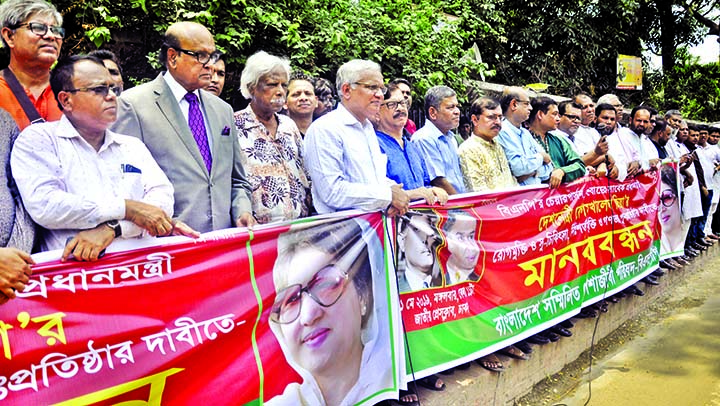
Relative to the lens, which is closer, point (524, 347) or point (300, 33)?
point (524, 347)

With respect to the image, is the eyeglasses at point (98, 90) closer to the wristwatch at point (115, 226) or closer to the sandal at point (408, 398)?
the wristwatch at point (115, 226)

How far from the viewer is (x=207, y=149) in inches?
118

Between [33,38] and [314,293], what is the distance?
1.72 meters

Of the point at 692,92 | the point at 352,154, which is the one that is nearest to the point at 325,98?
the point at 352,154

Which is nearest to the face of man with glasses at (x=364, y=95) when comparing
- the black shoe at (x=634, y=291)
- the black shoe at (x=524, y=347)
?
the black shoe at (x=524, y=347)

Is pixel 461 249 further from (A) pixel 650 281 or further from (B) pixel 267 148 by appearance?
(A) pixel 650 281

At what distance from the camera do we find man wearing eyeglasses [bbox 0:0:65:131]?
2.66m

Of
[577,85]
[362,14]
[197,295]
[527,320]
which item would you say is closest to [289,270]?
[197,295]

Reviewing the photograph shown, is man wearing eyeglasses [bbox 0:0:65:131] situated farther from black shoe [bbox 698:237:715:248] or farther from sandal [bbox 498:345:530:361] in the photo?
black shoe [bbox 698:237:715:248]

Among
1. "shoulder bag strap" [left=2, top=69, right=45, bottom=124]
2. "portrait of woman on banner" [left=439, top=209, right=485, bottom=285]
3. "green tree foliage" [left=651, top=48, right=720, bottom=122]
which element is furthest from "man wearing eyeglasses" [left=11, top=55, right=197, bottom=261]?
"green tree foliage" [left=651, top=48, right=720, bottom=122]

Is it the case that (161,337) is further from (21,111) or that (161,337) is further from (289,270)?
(21,111)

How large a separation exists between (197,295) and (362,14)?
532 cm

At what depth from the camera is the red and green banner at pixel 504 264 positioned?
3400mm

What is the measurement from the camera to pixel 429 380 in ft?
11.2
